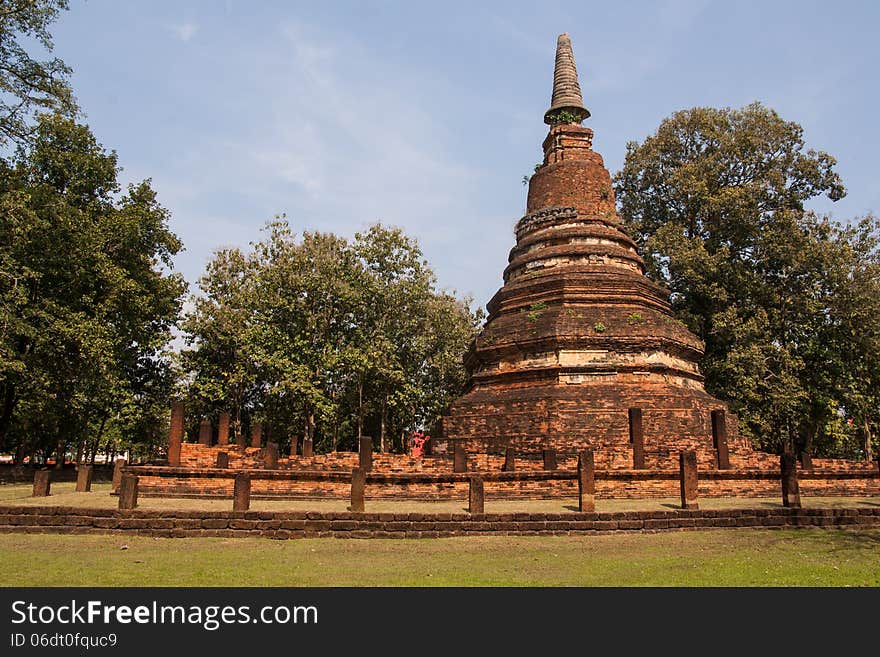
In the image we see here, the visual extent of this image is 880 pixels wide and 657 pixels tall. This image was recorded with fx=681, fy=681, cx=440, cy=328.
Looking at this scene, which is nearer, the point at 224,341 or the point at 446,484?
the point at 446,484

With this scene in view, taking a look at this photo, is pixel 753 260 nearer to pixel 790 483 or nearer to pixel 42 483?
pixel 790 483

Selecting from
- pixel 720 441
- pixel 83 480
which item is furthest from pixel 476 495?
pixel 83 480

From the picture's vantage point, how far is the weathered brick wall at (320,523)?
32.6 feet

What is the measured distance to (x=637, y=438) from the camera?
50.0 feet

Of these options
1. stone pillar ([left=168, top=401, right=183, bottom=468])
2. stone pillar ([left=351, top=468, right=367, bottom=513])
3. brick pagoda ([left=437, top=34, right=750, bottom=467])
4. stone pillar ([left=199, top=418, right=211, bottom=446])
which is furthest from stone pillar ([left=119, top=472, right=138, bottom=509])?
stone pillar ([left=199, top=418, right=211, bottom=446])

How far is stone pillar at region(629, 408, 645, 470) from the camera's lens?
14945 mm

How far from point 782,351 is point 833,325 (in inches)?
100

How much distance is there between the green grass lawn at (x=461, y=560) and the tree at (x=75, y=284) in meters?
11.6

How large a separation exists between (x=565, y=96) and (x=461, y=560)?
20.4 m

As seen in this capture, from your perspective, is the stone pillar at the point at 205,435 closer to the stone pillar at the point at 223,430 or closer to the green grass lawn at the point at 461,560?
the stone pillar at the point at 223,430

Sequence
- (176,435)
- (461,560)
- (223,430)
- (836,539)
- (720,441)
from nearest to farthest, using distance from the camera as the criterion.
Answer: (461,560) → (836,539) → (720,441) → (176,435) → (223,430)

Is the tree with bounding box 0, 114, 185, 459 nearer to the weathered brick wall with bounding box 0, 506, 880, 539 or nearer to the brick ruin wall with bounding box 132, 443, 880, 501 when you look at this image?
the brick ruin wall with bounding box 132, 443, 880, 501

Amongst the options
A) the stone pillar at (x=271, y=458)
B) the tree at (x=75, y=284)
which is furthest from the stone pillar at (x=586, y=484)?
the tree at (x=75, y=284)
